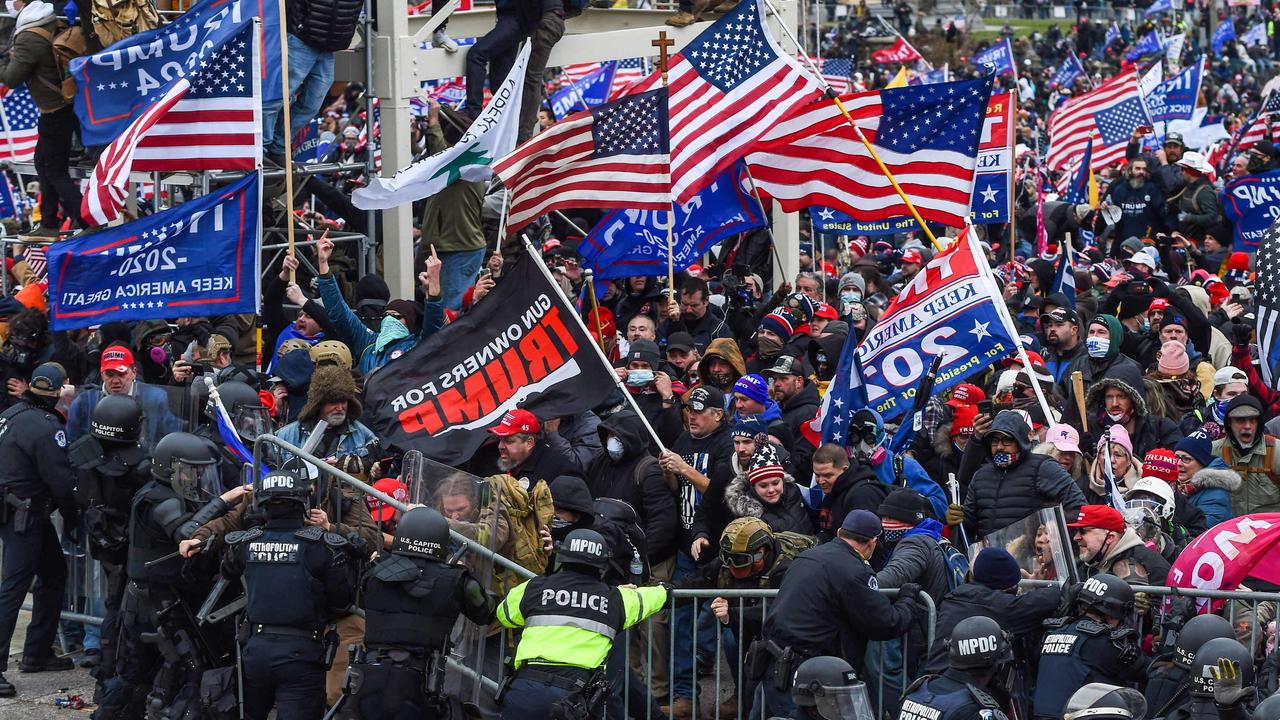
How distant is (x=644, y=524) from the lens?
35.7 feet

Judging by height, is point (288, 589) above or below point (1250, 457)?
below

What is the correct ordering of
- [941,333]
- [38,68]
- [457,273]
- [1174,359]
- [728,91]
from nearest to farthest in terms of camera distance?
[941,333], [1174,359], [728,91], [38,68], [457,273]

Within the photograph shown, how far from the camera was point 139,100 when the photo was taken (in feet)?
43.7

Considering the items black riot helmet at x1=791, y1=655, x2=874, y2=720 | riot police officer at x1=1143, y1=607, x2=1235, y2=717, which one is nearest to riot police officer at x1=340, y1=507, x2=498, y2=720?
black riot helmet at x1=791, y1=655, x2=874, y2=720

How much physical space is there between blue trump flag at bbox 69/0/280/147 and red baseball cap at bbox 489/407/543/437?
386 cm

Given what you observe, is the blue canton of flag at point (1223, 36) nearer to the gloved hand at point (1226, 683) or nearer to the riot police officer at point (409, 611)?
the riot police officer at point (409, 611)

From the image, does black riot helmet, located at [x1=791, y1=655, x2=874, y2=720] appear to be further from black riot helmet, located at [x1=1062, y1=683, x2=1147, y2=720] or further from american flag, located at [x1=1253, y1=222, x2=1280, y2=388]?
Answer: american flag, located at [x1=1253, y1=222, x2=1280, y2=388]

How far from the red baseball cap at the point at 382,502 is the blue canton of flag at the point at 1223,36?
41501mm

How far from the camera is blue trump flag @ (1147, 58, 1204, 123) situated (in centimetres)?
2678

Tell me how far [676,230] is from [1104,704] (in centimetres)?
845

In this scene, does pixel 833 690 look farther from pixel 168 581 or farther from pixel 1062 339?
pixel 1062 339

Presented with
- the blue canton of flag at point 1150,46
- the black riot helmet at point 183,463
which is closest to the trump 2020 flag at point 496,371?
the black riot helmet at point 183,463

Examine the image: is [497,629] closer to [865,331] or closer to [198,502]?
[198,502]

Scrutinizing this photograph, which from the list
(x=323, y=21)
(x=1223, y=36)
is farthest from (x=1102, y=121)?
(x=1223, y=36)
